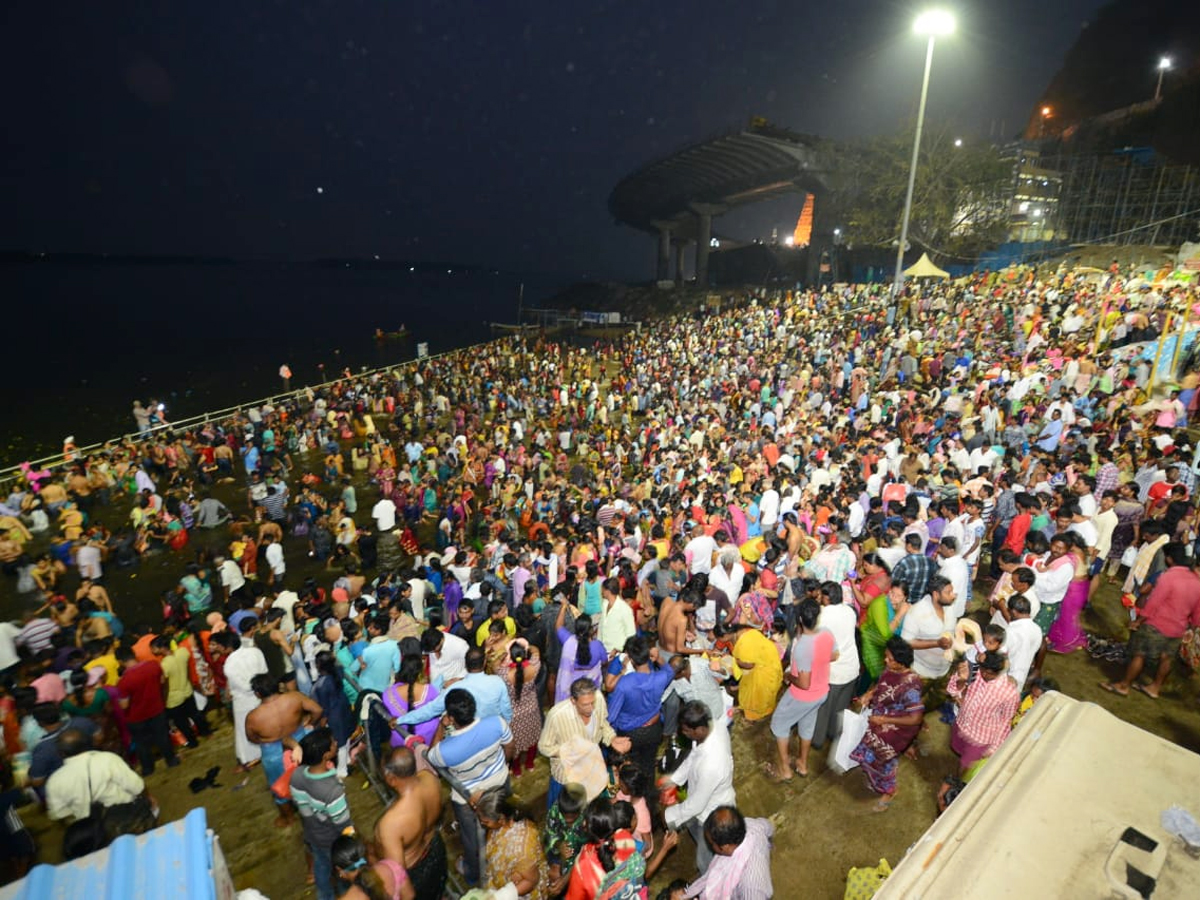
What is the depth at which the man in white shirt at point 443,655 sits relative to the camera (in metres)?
4.62

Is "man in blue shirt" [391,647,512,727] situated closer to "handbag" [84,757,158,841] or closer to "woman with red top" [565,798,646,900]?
"woman with red top" [565,798,646,900]

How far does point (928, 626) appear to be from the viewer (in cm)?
462

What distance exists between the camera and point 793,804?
177 inches

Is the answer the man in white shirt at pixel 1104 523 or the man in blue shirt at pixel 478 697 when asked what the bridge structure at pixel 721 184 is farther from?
the man in blue shirt at pixel 478 697

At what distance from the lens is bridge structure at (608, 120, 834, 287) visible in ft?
146

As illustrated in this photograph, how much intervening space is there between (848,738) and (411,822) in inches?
129

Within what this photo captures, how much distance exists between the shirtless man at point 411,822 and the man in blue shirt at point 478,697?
59cm

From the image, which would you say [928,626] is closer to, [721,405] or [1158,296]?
[721,405]

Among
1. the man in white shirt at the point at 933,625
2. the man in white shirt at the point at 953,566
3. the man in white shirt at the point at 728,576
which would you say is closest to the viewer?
the man in white shirt at the point at 933,625

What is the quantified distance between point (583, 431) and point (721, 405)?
4.41m

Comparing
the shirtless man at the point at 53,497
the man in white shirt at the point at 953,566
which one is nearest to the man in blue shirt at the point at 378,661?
the man in white shirt at the point at 953,566

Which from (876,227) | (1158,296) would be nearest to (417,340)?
(876,227)

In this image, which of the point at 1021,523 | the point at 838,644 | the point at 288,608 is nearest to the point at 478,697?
the point at 838,644

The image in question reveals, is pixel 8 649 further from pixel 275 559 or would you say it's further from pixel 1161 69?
pixel 1161 69
